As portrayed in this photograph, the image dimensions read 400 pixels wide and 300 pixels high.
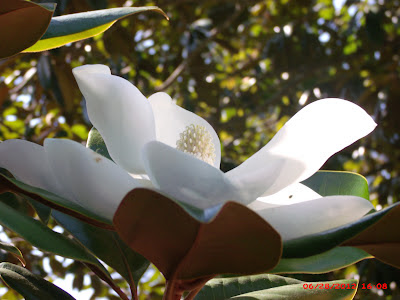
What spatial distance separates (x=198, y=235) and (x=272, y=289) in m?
0.29

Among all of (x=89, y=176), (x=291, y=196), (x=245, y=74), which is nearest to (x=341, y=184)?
(x=291, y=196)

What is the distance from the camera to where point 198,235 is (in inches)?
15.2

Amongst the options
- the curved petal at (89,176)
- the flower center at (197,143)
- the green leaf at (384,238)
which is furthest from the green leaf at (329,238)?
the flower center at (197,143)

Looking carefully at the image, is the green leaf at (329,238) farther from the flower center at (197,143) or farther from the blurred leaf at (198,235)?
the flower center at (197,143)

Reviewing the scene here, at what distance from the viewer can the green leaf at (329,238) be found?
40 centimetres

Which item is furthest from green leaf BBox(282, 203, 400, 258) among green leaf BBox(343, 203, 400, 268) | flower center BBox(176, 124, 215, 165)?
flower center BBox(176, 124, 215, 165)

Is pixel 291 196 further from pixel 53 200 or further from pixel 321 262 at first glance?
pixel 53 200

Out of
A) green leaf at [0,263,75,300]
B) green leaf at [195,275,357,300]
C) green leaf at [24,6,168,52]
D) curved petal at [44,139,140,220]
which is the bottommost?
green leaf at [195,275,357,300]

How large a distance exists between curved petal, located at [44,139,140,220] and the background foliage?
1904 millimetres

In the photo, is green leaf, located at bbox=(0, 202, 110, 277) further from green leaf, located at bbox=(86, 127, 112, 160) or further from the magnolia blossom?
green leaf, located at bbox=(86, 127, 112, 160)

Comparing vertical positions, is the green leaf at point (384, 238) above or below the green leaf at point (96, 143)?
above

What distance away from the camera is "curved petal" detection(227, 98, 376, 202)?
506mm

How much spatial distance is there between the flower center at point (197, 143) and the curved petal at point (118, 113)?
98 mm

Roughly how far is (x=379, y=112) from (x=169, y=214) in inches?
107
